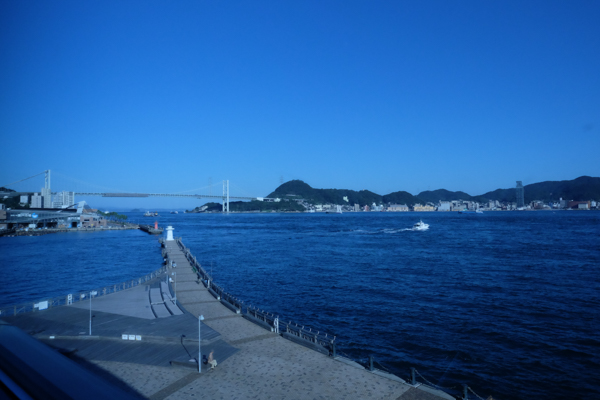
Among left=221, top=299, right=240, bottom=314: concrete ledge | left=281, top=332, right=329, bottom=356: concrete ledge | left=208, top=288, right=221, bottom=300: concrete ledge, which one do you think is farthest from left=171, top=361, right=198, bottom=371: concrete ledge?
left=208, top=288, right=221, bottom=300: concrete ledge

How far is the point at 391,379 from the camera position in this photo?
9305 mm

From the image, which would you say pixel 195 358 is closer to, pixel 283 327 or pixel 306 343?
pixel 306 343

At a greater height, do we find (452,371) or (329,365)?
(329,365)

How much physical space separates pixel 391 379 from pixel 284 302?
11846mm

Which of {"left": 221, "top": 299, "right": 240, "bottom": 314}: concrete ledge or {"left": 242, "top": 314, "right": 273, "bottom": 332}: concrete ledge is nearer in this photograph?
{"left": 242, "top": 314, "right": 273, "bottom": 332}: concrete ledge

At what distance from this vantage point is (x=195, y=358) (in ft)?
32.7

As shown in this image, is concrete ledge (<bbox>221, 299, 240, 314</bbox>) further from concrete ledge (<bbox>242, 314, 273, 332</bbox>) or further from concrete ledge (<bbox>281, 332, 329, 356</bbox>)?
concrete ledge (<bbox>281, 332, 329, 356</bbox>)

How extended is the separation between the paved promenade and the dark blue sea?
9.22 ft

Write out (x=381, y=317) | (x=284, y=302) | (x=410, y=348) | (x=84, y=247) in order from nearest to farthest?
1. (x=410, y=348)
2. (x=381, y=317)
3. (x=284, y=302)
4. (x=84, y=247)

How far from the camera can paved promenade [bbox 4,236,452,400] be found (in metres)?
8.56

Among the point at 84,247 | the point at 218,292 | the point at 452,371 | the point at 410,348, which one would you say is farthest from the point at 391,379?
the point at 84,247

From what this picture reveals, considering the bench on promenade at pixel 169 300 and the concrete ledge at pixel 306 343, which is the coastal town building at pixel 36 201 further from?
the concrete ledge at pixel 306 343

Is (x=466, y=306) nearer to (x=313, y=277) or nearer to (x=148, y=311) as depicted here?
(x=313, y=277)

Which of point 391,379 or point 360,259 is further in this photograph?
point 360,259
